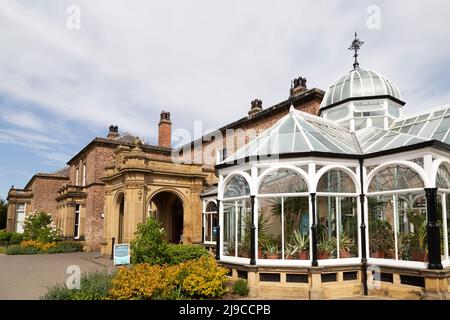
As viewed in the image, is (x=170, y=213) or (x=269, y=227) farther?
(x=170, y=213)

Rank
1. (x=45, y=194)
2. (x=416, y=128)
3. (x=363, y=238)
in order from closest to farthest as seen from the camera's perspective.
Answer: (x=363, y=238), (x=416, y=128), (x=45, y=194)

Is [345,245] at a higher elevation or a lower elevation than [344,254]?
higher

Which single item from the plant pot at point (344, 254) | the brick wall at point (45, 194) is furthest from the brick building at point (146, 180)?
the plant pot at point (344, 254)

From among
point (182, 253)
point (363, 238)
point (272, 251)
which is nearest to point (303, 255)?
point (272, 251)

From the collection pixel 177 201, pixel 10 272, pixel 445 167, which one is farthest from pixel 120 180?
pixel 445 167

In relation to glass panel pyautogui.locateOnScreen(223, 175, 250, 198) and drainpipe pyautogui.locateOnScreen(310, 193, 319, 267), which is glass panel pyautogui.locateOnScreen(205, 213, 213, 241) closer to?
glass panel pyautogui.locateOnScreen(223, 175, 250, 198)

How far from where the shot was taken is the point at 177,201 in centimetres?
2384

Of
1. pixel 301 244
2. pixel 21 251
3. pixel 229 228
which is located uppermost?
pixel 229 228

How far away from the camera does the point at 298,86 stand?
20.8 m

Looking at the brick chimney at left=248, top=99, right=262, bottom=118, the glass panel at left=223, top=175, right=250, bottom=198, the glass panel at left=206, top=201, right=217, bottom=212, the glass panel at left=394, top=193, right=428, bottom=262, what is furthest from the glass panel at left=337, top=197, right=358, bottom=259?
the brick chimney at left=248, top=99, right=262, bottom=118

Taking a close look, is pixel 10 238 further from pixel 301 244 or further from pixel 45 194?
pixel 301 244

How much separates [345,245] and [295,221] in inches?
60.0

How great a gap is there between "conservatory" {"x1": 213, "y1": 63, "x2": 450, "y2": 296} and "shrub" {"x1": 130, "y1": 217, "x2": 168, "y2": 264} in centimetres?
207
